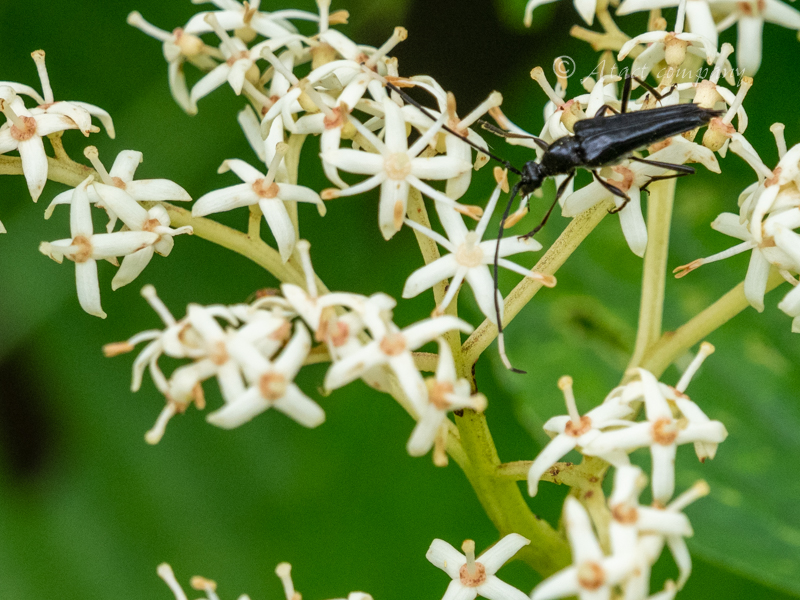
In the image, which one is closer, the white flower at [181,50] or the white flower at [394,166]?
the white flower at [394,166]


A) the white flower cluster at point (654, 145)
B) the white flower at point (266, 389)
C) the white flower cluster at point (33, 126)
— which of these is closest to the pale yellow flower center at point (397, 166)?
the white flower cluster at point (654, 145)

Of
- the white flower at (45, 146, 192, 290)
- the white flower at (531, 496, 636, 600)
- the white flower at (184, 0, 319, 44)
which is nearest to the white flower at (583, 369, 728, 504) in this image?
the white flower at (531, 496, 636, 600)

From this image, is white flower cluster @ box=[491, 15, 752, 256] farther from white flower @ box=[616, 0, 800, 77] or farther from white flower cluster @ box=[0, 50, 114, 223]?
white flower cluster @ box=[0, 50, 114, 223]

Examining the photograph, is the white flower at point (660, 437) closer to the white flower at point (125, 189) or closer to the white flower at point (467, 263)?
the white flower at point (467, 263)

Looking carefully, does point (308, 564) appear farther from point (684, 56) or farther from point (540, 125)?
point (684, 56)

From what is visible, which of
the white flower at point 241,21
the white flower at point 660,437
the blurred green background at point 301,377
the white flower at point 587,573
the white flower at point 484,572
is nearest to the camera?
the white flower at point 587,573

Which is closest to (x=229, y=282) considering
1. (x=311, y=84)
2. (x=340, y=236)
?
(x=340, y=236)

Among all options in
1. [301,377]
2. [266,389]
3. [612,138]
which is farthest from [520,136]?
[301,377]

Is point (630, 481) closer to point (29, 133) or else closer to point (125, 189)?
point (125, 189)
